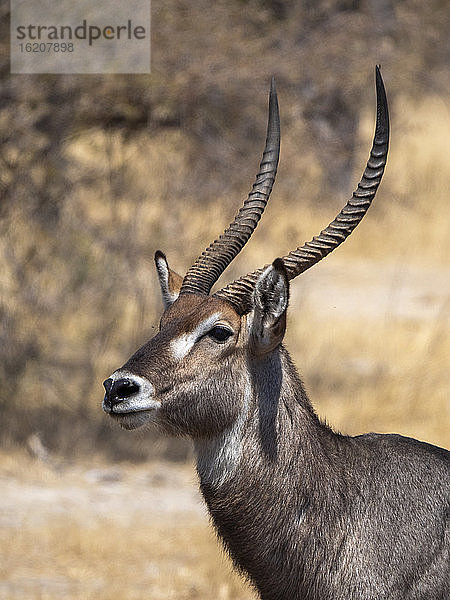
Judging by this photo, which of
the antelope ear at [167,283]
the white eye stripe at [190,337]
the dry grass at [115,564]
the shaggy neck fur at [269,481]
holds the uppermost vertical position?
the antelope ear at [167,283]

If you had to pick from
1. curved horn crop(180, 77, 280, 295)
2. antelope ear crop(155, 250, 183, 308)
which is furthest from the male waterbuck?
antelope ear crop(155, 250, 183, 308)

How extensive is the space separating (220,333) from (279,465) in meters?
0.69

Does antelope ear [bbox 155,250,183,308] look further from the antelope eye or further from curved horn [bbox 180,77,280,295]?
the antelope eye

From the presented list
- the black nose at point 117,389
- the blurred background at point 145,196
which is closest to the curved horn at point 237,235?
the black nose at point 117,389

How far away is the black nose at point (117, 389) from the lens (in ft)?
17.0

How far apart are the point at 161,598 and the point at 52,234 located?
165 inches

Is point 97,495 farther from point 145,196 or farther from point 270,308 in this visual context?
point 270,308

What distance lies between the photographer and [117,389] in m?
5.18

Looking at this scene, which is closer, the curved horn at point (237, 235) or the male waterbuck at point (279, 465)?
the male waterbuck at point (279, 465)

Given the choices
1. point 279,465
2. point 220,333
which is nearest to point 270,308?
point 220,333

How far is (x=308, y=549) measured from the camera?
17.9 feet

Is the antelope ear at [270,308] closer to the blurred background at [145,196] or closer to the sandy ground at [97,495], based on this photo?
the sandy ground at [97,495]

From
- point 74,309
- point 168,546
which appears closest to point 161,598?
point 168,546

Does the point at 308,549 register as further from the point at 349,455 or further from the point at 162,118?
the point at 162,118
